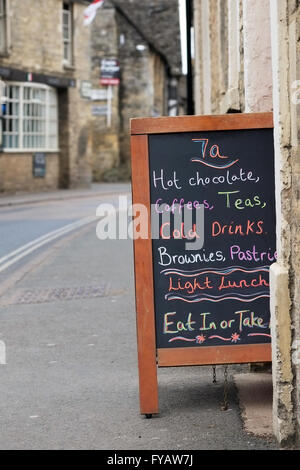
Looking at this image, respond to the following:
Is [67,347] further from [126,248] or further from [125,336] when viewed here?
[126,248]

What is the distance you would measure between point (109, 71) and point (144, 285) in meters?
45.0

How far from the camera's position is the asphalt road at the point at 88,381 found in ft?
17.0

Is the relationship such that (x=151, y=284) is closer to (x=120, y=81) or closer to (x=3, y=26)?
(x=3, y=26)

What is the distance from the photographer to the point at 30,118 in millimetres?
34406

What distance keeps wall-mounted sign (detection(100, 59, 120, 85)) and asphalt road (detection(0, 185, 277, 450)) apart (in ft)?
124

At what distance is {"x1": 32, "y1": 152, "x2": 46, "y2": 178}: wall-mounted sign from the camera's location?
34.2m

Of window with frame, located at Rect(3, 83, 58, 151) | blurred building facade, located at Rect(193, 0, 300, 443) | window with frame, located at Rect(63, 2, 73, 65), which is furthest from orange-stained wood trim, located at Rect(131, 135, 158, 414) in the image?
window with frame, located at Rect(63, 2, 73, 65)

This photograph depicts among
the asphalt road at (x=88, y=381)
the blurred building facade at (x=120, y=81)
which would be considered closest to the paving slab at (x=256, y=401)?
the asphalt road at (x=88, y=381)

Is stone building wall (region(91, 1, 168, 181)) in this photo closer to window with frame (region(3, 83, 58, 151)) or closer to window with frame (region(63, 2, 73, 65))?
window with frame (region(63, 2, 73, 65))

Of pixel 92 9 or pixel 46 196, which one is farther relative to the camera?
pixel 46 196

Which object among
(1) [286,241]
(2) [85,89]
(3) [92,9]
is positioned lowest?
(1) [286,241]

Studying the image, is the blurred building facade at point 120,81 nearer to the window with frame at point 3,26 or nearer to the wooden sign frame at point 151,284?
the window with frame at point 3,26

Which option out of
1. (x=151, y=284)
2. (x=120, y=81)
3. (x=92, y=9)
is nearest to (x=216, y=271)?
(x=151, y=284)

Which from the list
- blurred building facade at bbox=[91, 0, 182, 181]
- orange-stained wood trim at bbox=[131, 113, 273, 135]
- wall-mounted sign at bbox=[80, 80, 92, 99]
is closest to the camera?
orange-stained wood trim at bbox=[131, 113, 273, 135]
